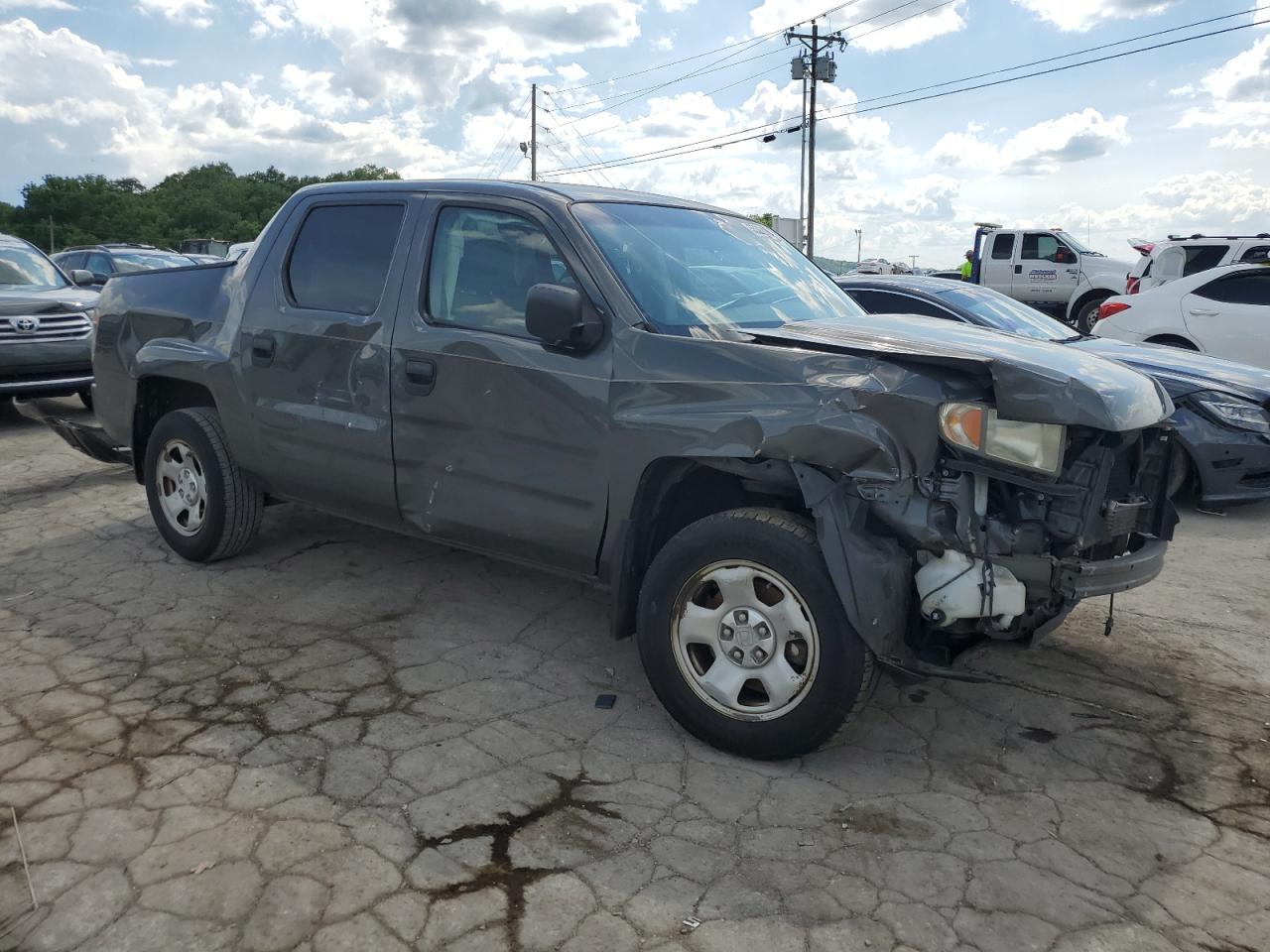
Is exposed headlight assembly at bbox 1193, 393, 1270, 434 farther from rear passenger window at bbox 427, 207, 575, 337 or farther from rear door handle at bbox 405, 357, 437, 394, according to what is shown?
rear door handle at bbox 405, 357, 437, 394

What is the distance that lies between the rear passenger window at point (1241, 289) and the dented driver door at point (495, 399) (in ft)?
28.1

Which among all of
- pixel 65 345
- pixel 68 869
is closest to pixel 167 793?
pixel 68 869

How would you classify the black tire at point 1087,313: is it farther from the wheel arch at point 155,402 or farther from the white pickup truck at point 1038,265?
the wheel arch at point 155,402

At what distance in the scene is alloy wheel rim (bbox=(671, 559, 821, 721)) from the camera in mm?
3135

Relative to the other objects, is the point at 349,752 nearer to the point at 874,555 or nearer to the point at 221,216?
the point at 874,555

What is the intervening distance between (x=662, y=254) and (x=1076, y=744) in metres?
2.32

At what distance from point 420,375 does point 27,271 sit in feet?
26.3

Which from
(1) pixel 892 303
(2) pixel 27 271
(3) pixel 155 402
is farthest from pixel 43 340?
(1) pixel 892 303

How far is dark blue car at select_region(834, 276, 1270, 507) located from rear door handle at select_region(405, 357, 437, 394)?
10.9ft

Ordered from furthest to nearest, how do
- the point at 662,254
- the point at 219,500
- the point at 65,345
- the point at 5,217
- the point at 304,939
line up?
the point at 5,217, the point at 65,345, the point at 219,500, the point at 662,254, the point at 304,939

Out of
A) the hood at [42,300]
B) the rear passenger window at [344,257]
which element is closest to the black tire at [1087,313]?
the hood at [42,300]

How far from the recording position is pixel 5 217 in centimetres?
6019

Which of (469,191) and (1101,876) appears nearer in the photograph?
(1101,876)

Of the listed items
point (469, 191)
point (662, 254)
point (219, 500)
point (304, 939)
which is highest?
point (469, 191)
